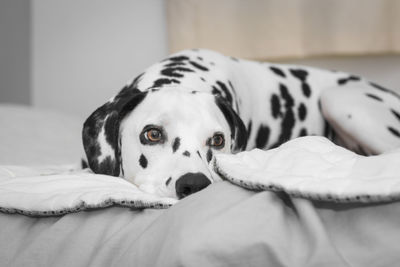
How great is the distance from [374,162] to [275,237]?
0.27 metres

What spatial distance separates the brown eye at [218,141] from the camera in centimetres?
151

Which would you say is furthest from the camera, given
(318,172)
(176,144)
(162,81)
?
(162,81)

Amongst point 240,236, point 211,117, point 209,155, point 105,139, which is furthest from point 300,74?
point 240,236

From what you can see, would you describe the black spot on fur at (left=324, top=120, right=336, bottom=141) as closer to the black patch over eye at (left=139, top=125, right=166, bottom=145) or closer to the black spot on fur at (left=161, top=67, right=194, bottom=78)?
the black spot on fur at (left=161, top=67, right=194, bottom=78)

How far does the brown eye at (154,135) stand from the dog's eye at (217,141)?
16cm

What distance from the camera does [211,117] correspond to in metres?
1.55

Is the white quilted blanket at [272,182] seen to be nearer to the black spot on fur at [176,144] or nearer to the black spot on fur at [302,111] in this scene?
the black spot on fur at [176,144]

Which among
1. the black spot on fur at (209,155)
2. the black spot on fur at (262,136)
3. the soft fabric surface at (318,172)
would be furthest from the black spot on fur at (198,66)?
the soft fabric surface at (318,172)

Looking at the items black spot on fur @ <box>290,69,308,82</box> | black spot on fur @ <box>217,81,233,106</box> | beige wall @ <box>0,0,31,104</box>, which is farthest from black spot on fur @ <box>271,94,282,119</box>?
beige wall @ <box>0,0,31,104</box>

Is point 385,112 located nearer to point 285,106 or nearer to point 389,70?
point 285,106

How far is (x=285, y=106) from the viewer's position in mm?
2482

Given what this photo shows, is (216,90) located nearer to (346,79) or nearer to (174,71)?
(174,71)

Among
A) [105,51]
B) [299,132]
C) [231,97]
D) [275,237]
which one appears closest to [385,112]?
[299,132]

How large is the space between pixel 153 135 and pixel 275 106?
3.70 feet
